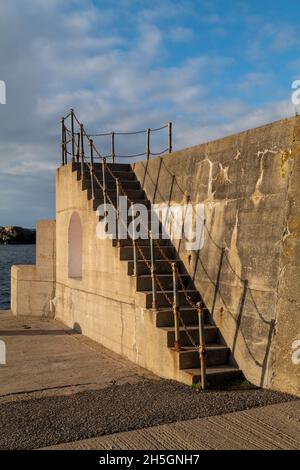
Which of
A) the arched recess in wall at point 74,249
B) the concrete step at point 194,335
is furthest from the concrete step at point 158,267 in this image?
the arched recess in wall at point 74,249

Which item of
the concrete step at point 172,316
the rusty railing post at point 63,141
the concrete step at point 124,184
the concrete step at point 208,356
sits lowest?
the concrete step at point 208,356

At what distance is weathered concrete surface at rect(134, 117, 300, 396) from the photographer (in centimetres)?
621

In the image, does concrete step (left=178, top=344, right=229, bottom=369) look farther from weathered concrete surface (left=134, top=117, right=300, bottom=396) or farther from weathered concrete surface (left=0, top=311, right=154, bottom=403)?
weathered concrete surface (left=0, top=311, right=154, bottom=403)

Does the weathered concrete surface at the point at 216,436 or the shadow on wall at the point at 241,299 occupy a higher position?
the shadow on wall at the point at 241,299

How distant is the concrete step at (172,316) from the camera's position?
765 cm

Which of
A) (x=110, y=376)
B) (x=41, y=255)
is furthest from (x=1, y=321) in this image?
(x=110, y=376)

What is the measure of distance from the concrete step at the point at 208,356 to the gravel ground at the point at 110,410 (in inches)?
15.7

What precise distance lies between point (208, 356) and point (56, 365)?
2.66 metres

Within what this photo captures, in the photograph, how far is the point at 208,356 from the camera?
703 cm

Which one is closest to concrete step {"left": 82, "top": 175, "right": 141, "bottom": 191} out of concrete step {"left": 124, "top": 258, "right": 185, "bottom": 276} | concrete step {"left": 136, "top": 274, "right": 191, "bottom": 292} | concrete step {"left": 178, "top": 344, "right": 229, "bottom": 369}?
concrete step {"left": 124, "top": 258, "right": 185, "bottom": 276}

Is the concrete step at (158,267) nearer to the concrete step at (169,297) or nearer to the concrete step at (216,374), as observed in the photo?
the concrete step at (169,297)

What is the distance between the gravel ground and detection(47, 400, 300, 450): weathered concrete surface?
0.16 m

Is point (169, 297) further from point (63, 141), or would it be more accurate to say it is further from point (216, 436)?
point (63, 141)

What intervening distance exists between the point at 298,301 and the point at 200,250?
8.63ft
